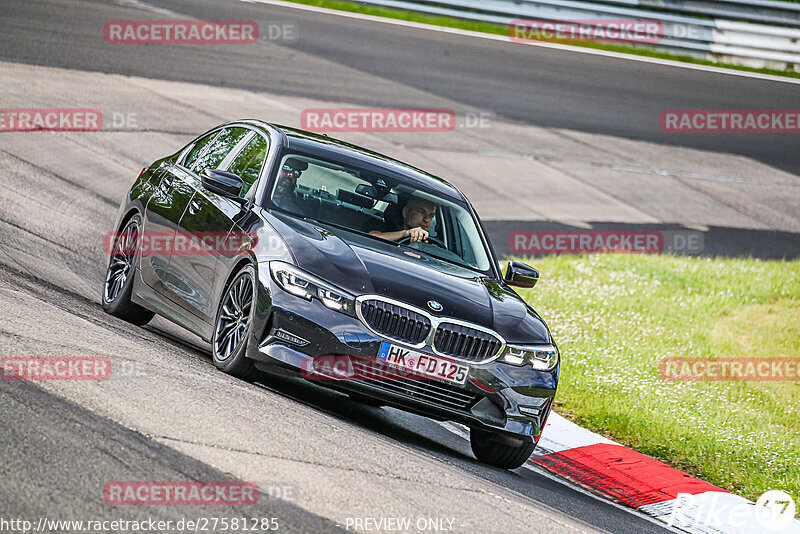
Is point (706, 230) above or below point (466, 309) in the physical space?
below

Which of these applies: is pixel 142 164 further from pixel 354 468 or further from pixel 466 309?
pixel 354 468

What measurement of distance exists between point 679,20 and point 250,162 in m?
20.2

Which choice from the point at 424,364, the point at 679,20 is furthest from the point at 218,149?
the point at 679,20

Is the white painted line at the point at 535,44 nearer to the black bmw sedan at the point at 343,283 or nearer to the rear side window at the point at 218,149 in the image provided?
the rear side window at the point at 218,149

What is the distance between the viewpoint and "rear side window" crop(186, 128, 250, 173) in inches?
365

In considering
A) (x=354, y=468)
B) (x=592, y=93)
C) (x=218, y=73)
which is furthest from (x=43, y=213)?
(x=592, y=93)

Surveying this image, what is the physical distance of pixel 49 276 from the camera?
982 cm

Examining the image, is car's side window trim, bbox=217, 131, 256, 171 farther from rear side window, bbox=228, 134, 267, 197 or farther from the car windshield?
the car windshield

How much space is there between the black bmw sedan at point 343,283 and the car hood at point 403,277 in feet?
0.05

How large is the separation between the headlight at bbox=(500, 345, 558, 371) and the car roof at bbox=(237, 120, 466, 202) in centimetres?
183

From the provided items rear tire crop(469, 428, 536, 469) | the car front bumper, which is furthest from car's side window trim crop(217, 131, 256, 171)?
rear tire crop(469, 428, 536, 469)

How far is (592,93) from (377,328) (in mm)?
18366

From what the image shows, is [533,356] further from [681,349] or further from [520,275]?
[681,349]

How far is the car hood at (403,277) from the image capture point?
7.25 meters
